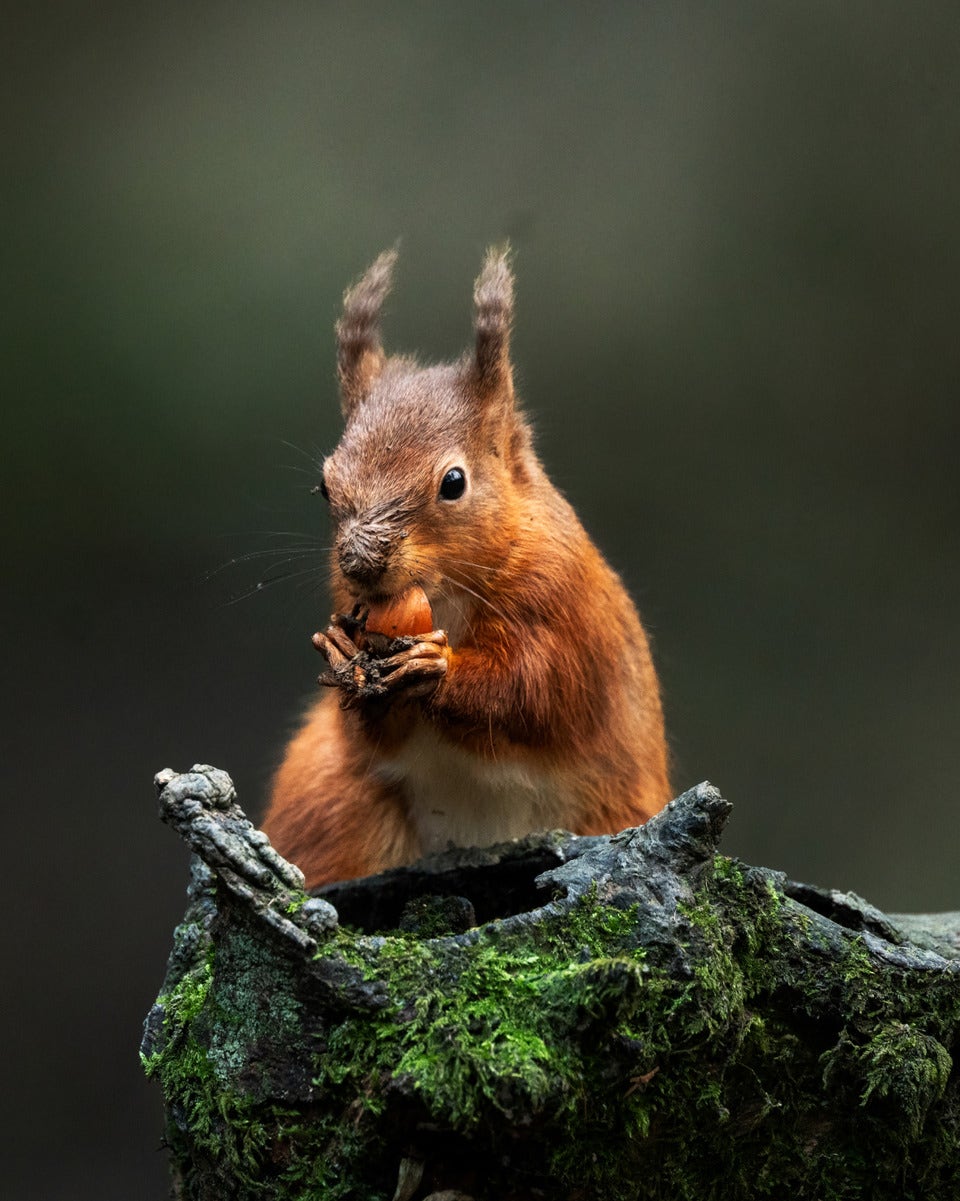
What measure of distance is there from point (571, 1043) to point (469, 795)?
740 mm

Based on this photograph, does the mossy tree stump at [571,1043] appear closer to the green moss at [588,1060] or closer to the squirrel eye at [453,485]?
the green moss at [588,1060]

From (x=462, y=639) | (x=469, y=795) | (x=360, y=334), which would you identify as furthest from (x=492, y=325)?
(x=469, y=795)

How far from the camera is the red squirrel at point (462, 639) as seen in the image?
1409mm

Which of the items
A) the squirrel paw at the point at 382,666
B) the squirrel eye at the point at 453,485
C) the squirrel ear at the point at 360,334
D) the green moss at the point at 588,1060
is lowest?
the green moss at the point at 588,1060

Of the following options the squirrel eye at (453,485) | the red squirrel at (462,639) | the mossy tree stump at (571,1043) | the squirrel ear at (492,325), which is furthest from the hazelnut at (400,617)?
the mossy tree stump at (571,1043)

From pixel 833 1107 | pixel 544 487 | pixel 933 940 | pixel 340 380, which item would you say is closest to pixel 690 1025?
pixel 833 1107

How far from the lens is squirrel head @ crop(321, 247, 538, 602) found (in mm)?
1366

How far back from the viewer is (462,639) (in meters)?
1.53

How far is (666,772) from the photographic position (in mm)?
1841

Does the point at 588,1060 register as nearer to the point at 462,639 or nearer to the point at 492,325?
the point at 462,639

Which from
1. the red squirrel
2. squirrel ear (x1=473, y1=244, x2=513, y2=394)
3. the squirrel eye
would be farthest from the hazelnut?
squirrel ear (x1=473, y1=244, x2=513, y2=394)

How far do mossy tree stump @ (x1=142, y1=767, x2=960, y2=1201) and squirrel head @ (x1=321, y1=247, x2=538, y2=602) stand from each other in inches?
18.8

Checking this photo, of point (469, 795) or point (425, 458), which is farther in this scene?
point (469, 795)

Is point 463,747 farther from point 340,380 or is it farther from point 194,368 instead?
point 194,368
